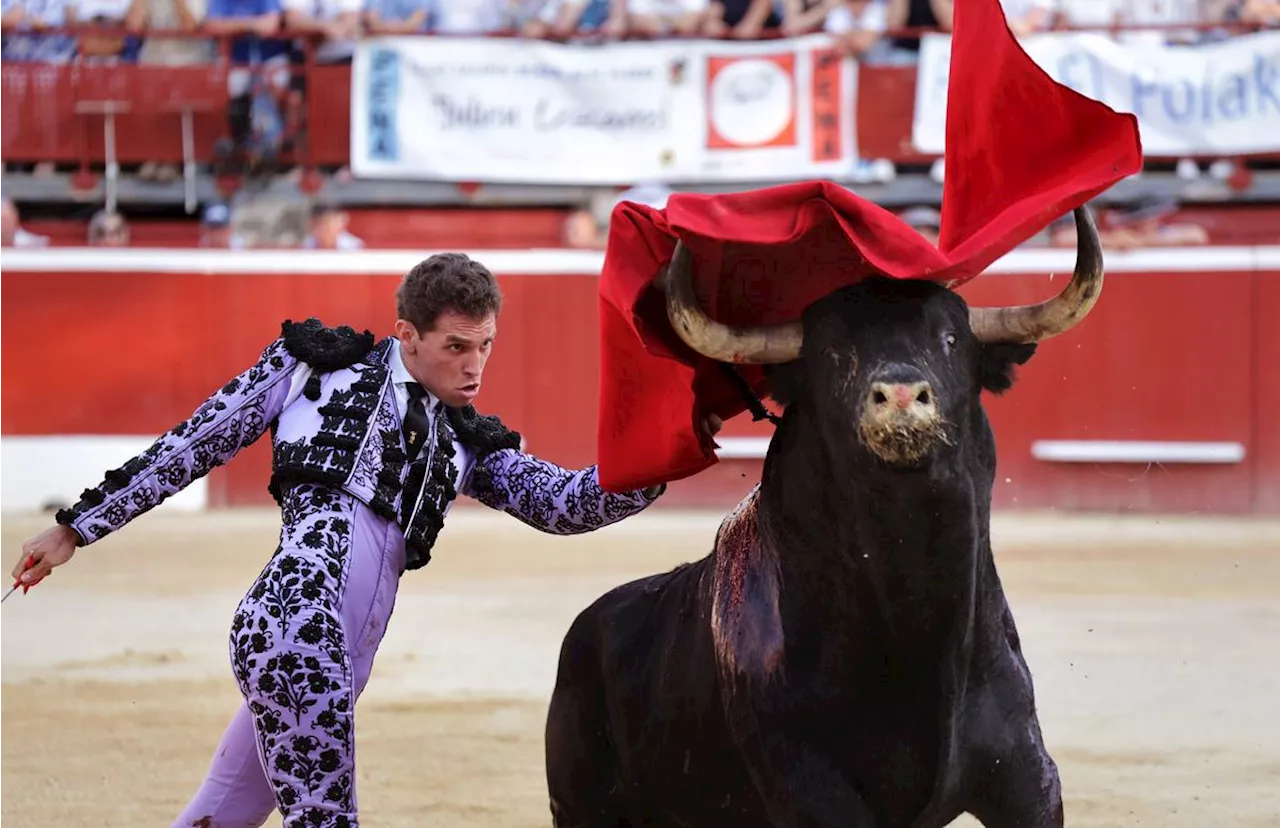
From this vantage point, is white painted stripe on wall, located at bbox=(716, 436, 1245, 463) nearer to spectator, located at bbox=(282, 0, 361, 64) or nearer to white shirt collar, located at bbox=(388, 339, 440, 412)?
spectator, located at bbox=(282, 0, 361, 64)

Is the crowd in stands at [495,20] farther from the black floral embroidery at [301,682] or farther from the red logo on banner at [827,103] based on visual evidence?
the black floral embroidery at [301,682]

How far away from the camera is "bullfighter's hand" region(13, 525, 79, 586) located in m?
2.44

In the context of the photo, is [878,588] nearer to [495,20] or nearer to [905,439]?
[905,439]

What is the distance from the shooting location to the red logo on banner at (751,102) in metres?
10.8

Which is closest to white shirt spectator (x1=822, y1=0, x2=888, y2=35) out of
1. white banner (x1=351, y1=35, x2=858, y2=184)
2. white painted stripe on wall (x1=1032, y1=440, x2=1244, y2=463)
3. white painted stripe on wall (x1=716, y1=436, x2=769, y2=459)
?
white banner (x1=351, y1=35, x2=858, y2=184)

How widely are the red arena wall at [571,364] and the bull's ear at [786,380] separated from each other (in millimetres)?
7566

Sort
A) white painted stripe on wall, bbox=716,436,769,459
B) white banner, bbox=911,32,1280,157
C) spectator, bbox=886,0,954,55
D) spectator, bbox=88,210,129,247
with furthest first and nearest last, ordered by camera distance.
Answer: spectator, bbox=886,0,954,55 < spectator, bbox=88,210,129,247 < white banner, bbox=911,32,1280,157 < white painted stripe on wall, bbox=716,436,769,459

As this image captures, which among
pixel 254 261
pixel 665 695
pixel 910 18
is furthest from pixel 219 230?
pixel 665 695

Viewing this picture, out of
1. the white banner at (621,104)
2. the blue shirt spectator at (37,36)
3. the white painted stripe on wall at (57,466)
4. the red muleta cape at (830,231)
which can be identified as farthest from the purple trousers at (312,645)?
the blue shirt spectator at (37,36)

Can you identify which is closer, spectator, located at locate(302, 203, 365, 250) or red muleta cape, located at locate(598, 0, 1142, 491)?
red muleta cape, located at locate(598, 0, 1142, 491)

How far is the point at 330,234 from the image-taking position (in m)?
10.8

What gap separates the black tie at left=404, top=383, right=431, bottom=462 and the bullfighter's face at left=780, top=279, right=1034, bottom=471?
21.3 inches

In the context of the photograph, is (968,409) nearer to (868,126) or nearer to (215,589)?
(215,589)

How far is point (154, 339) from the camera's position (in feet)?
34.4
